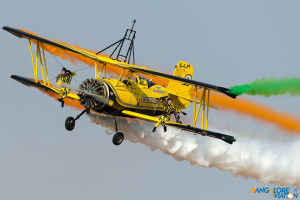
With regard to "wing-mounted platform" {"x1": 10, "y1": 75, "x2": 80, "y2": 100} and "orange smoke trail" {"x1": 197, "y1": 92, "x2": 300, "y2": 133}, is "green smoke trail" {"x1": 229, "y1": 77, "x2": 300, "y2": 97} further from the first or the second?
"wing-mounted platform" {"x1": 10, "y1": 75, "x2": 80, "y2": 100}

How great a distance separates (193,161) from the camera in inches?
1646

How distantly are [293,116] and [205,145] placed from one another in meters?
4.86

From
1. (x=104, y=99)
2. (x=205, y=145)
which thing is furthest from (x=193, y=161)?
(x=104, y=99)

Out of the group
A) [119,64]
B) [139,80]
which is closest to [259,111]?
[139,80]

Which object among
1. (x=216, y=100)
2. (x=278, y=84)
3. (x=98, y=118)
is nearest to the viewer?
(x=278, y=84)

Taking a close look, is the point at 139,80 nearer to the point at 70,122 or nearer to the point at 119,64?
the point at 119,64

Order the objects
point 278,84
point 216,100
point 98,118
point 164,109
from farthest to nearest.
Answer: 1. point 216,100
2. point 98,118
3. point 164,109
4. point 278,84

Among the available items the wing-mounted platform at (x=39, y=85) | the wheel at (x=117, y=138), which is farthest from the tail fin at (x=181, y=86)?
the wing-mounted platform at (x=39, y=85)

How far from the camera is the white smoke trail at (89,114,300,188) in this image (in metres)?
40.8

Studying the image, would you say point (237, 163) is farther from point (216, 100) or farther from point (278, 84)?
point (278, 84)

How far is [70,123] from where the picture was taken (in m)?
37.2

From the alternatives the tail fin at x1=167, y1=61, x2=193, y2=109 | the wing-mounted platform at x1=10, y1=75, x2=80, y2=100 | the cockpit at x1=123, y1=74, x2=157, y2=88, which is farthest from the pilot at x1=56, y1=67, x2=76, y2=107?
the tail fin at x1=167, y1=61, x2=193, y2=109

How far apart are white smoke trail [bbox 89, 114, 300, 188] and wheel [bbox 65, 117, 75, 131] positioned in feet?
10.9

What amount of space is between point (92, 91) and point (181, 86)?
7.69 meters
